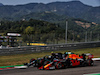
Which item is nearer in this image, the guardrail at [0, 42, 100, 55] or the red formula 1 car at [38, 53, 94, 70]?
the red formula 1 car at [38, 53, 94, 70]

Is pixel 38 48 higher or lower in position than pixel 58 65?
higher

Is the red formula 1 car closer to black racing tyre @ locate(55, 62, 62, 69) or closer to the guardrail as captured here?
black racing tyre @ locate(55, 62, 62, 69)

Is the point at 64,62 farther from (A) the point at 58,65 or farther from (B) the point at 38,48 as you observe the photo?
(B) the point at 38,48

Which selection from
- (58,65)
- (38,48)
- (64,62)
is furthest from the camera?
(38,48)

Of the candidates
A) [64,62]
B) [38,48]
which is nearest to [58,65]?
[64,62]

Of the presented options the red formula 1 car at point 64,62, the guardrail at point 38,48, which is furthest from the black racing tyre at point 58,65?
the guardrail at point 38,48

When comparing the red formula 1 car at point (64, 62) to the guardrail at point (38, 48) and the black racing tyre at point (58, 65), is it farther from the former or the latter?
the guardrail at point (38, 48)

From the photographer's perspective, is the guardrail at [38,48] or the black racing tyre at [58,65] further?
the guardrail at [38,48]

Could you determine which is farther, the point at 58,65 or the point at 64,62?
the point at 64,62

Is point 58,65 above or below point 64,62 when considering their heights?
below

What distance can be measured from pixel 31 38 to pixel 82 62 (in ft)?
60.7

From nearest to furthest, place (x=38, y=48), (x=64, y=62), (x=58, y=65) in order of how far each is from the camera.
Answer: (x=58, y=65) → (x=64, y=62) → (x=38, y=48)

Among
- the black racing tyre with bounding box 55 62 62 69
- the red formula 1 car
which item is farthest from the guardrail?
the black racing tyre with bounding box 55 62 62 69

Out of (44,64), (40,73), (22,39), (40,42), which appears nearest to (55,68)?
(44,64)
